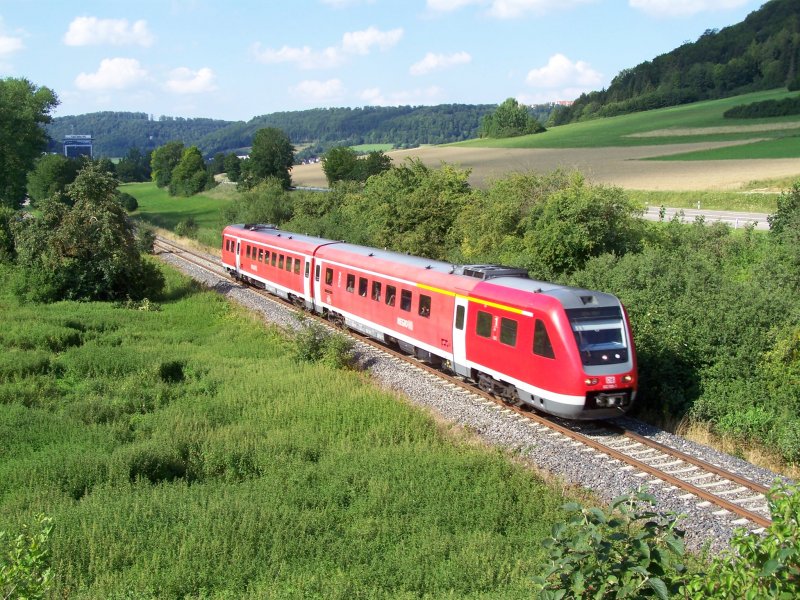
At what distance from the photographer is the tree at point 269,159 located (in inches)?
3132

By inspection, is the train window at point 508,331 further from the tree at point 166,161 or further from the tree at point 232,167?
the tree at point 166,161

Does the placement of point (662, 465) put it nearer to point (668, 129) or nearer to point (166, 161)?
point (668, 129)

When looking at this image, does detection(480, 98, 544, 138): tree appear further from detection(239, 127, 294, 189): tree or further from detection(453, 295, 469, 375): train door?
detection(453, 295, 469, 375): train door

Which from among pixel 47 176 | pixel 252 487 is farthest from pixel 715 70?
pixel 252 487

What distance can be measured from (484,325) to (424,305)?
285 cm

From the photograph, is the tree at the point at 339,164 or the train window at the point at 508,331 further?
the tree at the point at 339,164

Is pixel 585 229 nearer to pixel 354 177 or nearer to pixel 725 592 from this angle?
pixel 725 592

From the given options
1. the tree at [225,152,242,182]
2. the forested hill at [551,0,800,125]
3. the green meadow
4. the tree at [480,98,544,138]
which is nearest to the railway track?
the green meadow

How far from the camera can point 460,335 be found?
16844 millimetres

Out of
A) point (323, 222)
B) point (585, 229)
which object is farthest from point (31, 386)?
point (323, 222)

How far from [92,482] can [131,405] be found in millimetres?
4763

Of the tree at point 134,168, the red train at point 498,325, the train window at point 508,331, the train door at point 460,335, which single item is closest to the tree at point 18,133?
the red train at point 498,325

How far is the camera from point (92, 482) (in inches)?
459

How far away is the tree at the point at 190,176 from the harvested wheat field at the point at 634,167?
65.3 feet
